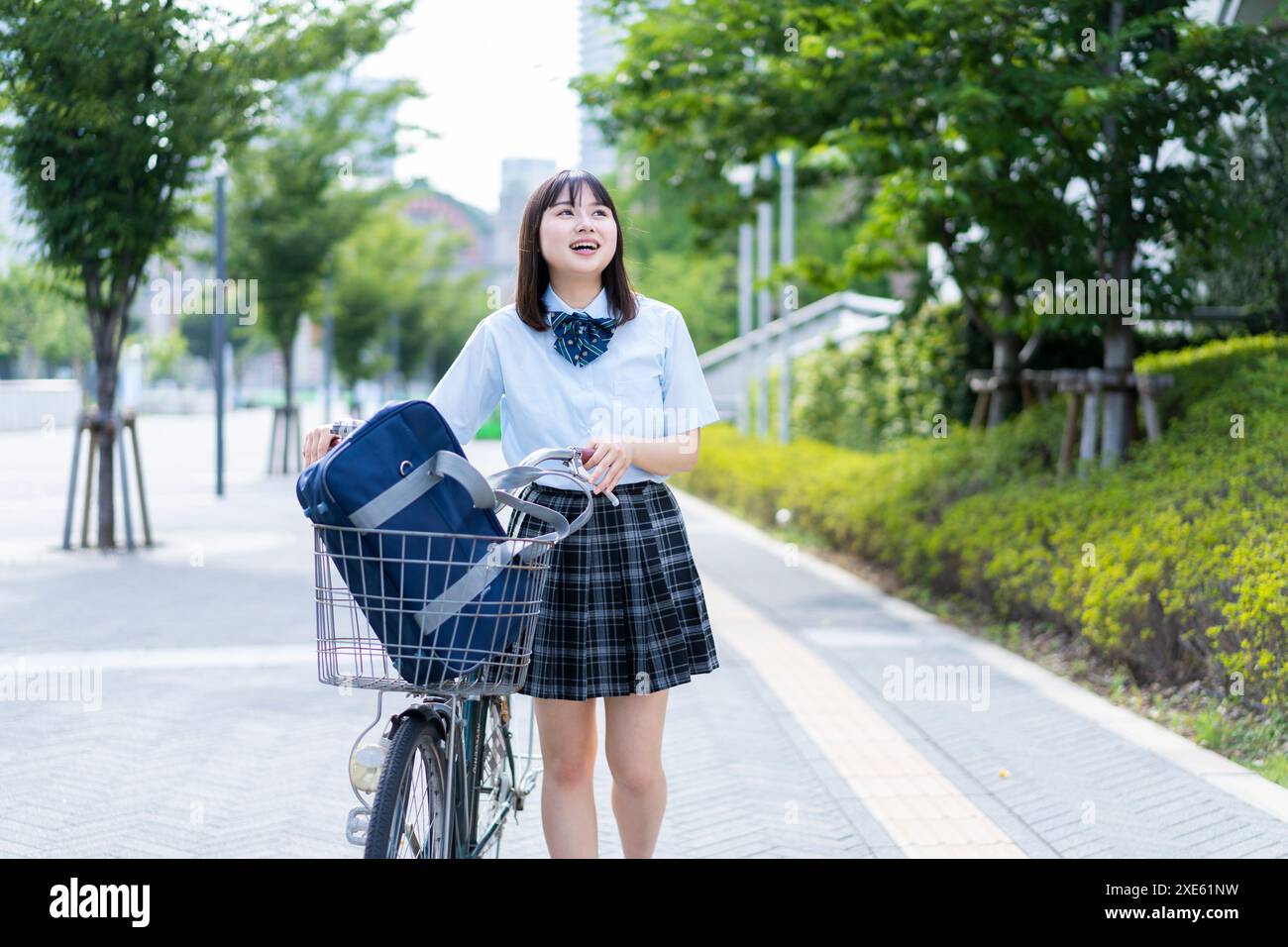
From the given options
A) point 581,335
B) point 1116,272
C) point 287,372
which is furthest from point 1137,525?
point 287,372

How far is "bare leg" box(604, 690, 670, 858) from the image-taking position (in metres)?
3.24

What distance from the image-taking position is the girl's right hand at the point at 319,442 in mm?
2904

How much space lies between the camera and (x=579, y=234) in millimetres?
3139

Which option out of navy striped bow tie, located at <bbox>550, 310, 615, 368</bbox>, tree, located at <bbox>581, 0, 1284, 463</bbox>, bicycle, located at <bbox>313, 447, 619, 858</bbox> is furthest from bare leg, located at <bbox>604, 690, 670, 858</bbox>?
tree, located at <bbox>581, 0, 1284, 463</bbox>

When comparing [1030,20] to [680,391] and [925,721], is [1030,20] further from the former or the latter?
[680,391]

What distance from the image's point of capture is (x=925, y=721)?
619 centimetres

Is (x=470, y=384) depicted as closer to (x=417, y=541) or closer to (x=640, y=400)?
(x=640, y=400)

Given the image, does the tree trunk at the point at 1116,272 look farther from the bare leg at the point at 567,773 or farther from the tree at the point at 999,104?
the bare leg at the point at 567,773

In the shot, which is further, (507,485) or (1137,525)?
(1137,525)

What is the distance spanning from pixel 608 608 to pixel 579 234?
2.65 ft

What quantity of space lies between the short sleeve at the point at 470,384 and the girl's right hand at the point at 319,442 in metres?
0.29

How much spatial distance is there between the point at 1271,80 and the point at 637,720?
21.1 ft

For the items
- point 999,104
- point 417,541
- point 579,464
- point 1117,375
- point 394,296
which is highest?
point 394,296

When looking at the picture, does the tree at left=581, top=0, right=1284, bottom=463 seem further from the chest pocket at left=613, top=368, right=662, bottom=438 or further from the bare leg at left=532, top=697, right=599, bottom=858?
the bare leg at left=532, top=697, right=599, bottom=858
